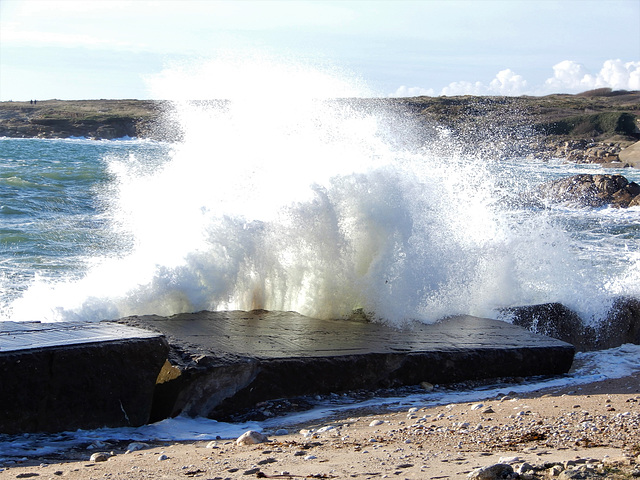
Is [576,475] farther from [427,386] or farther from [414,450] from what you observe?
[427,386]

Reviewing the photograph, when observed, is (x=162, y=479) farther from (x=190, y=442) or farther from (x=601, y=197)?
(x=601, y=197)

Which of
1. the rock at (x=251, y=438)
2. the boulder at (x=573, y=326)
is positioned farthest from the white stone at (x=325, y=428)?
the boulder at (x=573, y=326)

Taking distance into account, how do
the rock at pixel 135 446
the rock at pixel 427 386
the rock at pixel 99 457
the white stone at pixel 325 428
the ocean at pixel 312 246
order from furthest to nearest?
the ocean at pixel 312 246 → the rock at pixel 427 386 → the white stone at pixel 325 428 → the rock at pixel 135 446 → the rock at pixel 99 457

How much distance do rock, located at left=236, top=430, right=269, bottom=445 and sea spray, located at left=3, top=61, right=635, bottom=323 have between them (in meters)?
2.53

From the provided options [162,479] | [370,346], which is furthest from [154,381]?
[370,346]

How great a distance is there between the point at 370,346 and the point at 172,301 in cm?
192

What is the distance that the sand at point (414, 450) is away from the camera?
324cm

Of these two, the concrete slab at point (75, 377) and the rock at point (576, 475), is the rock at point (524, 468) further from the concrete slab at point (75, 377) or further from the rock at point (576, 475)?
the concrete slab at point (75, 377)

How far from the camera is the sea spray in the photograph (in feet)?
21.6

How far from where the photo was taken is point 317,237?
7.05 metres

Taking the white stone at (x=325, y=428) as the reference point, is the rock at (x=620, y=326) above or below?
above

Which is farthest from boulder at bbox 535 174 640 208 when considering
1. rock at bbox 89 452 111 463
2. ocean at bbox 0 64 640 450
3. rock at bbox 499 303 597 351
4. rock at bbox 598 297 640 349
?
rock at bbox 89 452 111 463

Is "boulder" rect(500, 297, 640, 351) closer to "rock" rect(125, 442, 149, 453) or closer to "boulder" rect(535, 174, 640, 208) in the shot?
"rock" rect(125, 442, 149, 453)

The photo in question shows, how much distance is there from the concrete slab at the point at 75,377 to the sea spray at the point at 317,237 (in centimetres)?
175
